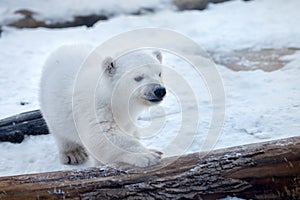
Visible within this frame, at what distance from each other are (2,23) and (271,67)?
5.37 metres

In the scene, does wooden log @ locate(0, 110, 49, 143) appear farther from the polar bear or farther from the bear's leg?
the polar bear

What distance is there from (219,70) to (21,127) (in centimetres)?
272

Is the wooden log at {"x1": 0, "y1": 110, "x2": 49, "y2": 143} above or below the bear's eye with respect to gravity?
above

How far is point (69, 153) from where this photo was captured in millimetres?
3559

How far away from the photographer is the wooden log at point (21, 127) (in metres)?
3.97

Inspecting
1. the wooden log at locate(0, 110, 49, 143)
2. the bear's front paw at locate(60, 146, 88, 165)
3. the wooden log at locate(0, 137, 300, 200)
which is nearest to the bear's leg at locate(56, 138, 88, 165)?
the bear's front paw at locate(60, 146, 88, 165)

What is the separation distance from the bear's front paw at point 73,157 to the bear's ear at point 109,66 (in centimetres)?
95

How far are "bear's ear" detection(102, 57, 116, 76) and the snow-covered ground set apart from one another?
1005mm

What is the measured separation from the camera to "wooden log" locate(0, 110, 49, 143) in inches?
156

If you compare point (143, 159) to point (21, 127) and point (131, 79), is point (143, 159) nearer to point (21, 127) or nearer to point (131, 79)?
point (131, 79)

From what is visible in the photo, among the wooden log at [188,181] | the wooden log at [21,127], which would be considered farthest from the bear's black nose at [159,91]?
the wooden log at [21,127]

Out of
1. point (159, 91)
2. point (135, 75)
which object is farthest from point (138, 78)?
point (159, 91)

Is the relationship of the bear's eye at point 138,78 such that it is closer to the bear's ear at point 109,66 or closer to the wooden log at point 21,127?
the bear's ear at point 109,66

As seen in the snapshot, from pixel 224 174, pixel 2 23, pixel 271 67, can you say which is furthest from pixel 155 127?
pixel 2 23
